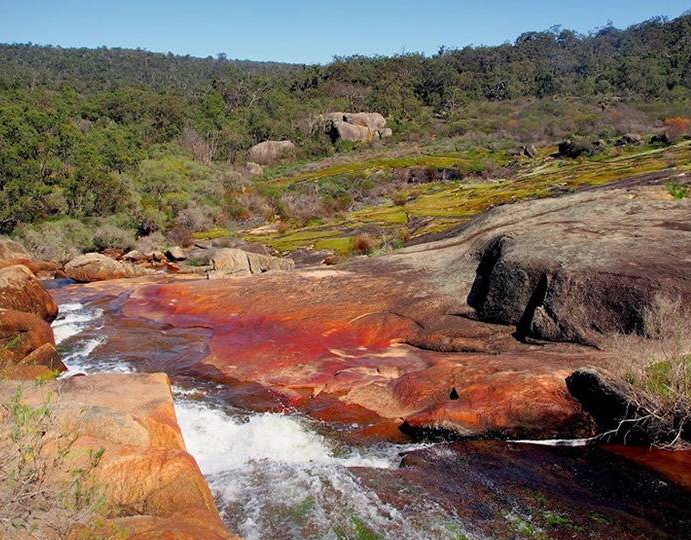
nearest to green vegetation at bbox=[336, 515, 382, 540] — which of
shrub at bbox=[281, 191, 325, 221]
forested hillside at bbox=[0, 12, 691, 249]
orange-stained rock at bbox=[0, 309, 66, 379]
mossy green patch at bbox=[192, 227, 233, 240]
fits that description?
orange-stained rock at bbox=[0, 309, 66, 379]

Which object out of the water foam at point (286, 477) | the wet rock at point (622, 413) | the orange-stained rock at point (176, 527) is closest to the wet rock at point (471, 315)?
the wet rock at point (622, 413)

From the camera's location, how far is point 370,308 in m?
18.1

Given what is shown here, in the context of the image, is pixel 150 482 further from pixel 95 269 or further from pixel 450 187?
pixel 450 187

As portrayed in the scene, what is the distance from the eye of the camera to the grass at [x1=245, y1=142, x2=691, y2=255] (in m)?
46.1

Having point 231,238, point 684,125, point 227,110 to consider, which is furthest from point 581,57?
point 231,238

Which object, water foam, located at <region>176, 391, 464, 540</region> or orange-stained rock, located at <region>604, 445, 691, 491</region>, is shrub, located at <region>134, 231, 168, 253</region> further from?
orange-stained rock, located at <region>604, 445, 691, 491</region>

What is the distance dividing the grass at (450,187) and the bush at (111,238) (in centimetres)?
993

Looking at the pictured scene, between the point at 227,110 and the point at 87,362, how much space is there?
108m

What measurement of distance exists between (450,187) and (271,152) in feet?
139

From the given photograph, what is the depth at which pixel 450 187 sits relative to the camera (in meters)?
71.6

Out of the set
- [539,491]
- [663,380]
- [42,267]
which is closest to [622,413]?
[663,380]

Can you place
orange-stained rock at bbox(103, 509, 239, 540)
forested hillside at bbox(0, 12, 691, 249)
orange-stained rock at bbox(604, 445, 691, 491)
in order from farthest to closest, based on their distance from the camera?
forested hillside at bbox(0, 12, 691, 249)
orange-stained rock at bbox(604, 445, 691, 491)
orange-stained rock at bbox(103, 509, 239, 540)

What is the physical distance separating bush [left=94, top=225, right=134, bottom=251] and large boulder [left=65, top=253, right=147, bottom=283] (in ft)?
40.2

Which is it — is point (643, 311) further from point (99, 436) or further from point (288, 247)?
point (288, 247)
